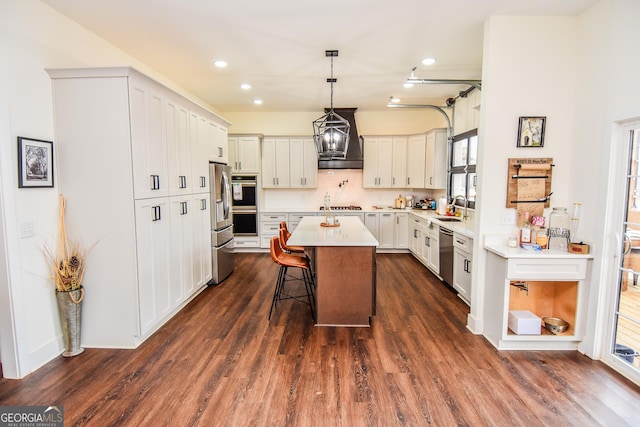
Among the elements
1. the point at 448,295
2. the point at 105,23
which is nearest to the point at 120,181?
the point at 105,23

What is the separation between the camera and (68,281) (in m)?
2.62

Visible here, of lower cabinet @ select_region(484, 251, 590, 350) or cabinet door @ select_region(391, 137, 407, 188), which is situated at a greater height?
cabinet door @ select_region(391, 137, 407, 188)

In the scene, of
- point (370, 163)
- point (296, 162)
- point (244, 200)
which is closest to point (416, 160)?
point (370, 163)

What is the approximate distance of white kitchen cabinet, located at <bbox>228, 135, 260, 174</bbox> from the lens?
6.21 metres

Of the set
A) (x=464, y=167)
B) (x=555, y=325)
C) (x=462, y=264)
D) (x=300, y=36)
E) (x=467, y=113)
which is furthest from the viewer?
(x=464, y=167)

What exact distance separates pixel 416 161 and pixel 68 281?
568 centimetres

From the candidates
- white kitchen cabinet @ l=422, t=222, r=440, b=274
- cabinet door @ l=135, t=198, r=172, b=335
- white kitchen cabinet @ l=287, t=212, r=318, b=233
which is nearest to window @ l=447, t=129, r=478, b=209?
white kitchen cabinet @ l=422, t=222, r=440, b=274

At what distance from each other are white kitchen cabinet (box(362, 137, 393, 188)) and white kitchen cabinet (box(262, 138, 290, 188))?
1643mm

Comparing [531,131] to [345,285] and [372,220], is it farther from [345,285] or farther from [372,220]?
[372,220]

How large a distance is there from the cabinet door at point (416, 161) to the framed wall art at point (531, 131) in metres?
3.25

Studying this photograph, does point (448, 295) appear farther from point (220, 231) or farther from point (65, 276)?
point (65, 276)

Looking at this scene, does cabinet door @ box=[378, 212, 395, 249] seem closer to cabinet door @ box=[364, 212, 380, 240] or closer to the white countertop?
cabinet door @ box=[364, 212, 380, 240]

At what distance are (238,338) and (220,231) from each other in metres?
1.95

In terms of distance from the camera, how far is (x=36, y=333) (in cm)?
248
